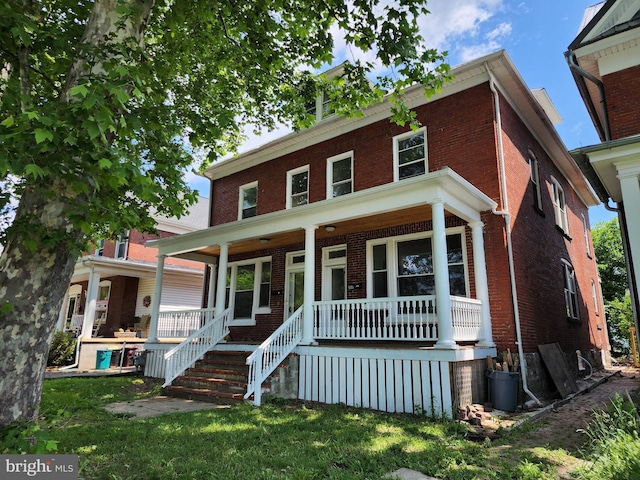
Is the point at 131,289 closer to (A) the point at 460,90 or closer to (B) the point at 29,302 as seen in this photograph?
(A) the point at 460,90

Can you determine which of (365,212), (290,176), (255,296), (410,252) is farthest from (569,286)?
(255,296)

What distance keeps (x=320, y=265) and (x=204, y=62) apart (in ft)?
20.1

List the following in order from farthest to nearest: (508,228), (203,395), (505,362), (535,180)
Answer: (535,180)
(508,228)
(203,395)
(505,362)

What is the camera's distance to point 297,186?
44.7ft

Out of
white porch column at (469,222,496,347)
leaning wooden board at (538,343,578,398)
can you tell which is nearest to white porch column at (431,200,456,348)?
white porch column at (469,222,496,347)

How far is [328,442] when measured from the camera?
208 inches

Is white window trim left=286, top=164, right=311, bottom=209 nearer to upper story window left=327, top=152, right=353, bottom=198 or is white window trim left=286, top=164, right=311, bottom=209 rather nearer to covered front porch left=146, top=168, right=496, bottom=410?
upper story window left=327, top=152, right=353, bottom=198

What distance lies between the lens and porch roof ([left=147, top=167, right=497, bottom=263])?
317 inches

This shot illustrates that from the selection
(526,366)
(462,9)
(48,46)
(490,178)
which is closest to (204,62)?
(48,46)

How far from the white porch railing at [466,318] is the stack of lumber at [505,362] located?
21.2 inches

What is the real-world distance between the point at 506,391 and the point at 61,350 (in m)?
16.0

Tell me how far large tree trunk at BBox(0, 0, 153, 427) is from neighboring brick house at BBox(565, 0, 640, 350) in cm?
749

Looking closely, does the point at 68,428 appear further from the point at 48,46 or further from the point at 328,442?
the point at 48,46

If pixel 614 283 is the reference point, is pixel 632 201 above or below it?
below
